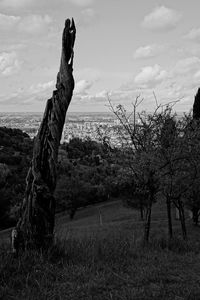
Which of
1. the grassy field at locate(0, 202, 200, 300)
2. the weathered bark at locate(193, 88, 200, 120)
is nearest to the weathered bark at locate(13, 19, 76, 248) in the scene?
the grassy field at locate(0, 202, 200, 300)

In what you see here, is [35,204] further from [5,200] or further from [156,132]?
[5,200]

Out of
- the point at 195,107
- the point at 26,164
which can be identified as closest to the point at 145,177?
the point at 195,107

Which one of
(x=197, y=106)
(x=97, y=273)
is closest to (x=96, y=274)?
(x=97, y=273)

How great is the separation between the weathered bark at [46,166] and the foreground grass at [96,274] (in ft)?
1.70

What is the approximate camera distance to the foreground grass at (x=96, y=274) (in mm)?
4969

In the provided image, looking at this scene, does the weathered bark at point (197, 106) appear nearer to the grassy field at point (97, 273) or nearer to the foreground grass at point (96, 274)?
the grassy field at point (97, 273)

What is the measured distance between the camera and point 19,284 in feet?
16.8

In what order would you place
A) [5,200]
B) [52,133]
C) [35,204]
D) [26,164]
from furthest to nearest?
1. [26,164]
2. [5,200]
3. [52,133]
4. [35,204]

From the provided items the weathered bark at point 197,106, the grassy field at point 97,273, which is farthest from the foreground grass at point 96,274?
the weathered bark at point 197,106

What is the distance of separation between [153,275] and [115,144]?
1234 centimetres

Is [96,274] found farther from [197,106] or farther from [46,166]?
[197,106]

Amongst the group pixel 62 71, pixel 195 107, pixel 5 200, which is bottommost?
pixel 5 200

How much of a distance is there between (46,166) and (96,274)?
251 centimetres

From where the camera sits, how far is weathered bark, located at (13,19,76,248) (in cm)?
677
